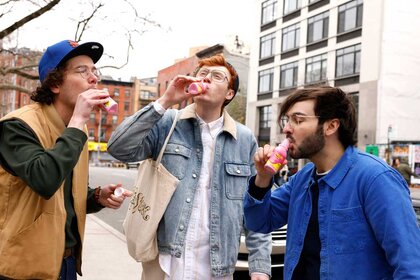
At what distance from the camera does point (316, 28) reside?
33.9 metres

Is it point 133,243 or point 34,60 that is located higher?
point 34,60

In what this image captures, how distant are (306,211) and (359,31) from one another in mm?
30265

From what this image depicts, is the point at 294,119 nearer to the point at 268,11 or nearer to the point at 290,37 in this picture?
the point at 290,37

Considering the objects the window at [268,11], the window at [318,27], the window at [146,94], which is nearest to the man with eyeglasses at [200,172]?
the window at [318,27]

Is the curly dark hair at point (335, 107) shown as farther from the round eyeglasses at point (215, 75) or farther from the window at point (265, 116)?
the window at point (265, 116)

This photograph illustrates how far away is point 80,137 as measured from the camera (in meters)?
1.99

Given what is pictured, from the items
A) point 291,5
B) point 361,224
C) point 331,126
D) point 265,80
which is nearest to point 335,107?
point 331,126

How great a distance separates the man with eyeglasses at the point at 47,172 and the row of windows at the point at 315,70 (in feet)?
98.0

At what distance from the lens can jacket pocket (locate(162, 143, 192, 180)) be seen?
2668mm

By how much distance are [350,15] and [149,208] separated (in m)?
31.2

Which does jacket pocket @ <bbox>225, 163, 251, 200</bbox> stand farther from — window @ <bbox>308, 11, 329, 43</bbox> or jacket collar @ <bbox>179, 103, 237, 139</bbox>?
window @ <bbox>308, 11, 329, 43</bbox>

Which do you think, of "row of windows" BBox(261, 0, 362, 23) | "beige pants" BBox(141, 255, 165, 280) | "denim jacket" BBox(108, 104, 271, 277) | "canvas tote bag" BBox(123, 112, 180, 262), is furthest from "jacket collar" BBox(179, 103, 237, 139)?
"row of windows" BBox(261, 0, 362, 23)

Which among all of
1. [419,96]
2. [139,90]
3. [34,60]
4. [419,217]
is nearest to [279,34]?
[419,96]

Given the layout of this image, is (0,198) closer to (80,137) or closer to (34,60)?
(80,137)
